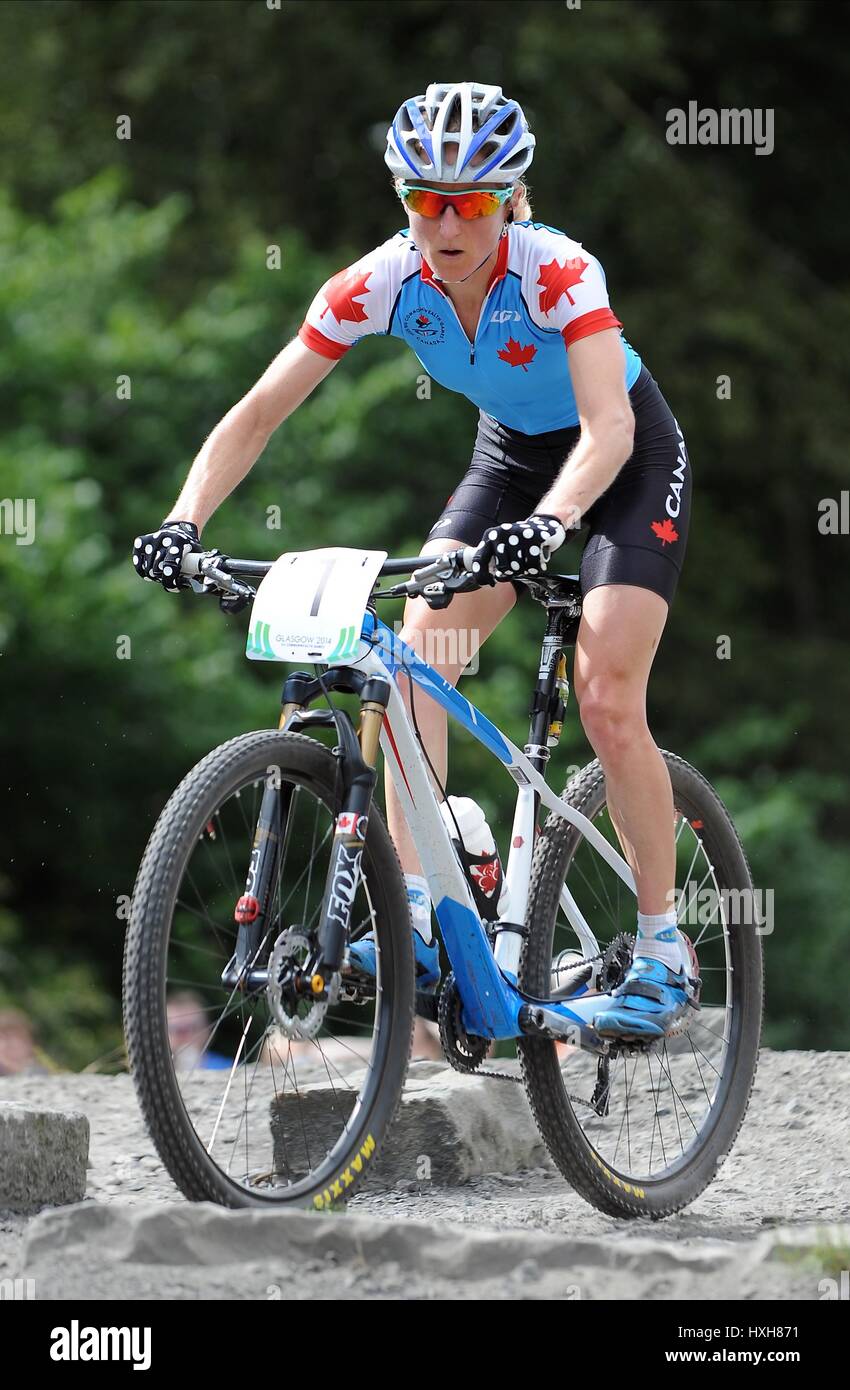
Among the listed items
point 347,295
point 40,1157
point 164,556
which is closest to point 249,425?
point 347,295

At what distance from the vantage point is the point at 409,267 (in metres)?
3.89

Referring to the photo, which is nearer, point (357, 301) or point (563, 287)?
point (563, 287)

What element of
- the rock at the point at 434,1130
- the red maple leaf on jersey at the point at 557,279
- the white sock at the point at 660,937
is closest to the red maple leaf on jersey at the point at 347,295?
the red maple leaf on jersey at the point at 557,279

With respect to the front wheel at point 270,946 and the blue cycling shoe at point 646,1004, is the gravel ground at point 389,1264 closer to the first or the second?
the front wheel at point 270,946

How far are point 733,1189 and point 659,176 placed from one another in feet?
36.2

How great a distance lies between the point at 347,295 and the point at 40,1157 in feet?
6.43

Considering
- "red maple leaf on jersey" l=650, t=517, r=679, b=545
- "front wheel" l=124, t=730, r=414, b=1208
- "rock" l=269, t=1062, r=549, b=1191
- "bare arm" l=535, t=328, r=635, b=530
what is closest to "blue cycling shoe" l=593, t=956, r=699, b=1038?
"rock" l=269, t=1062, r=549, b=1191

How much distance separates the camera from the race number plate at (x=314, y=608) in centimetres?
338

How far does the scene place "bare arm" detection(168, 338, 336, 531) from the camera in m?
3.87

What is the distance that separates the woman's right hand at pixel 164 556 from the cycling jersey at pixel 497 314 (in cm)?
64

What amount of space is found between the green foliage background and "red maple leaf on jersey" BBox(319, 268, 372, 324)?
243 inches

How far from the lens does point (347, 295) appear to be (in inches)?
154

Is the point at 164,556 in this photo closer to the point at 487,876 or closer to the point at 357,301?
the point at 357,301
